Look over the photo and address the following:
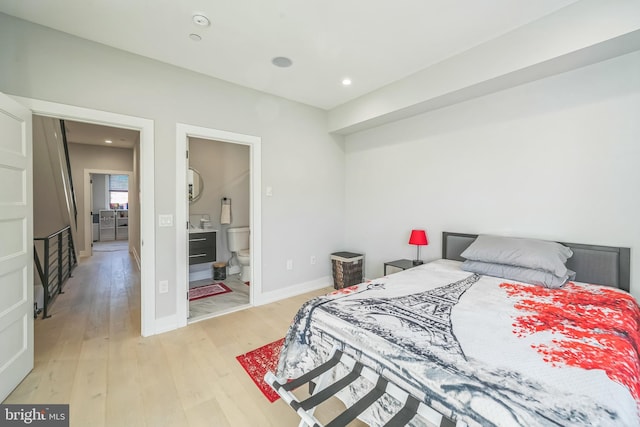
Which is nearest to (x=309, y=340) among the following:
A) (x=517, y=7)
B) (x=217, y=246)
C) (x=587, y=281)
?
(x=587, y=281)

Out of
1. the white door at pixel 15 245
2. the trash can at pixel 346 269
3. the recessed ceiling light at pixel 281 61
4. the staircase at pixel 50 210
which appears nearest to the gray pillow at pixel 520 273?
the trash can at pixel 346 269

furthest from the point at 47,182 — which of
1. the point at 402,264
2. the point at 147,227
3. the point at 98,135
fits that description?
the point at 402,264

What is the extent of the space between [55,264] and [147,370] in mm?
3631

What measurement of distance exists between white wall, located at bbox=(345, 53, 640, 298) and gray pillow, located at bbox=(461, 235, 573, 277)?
259 mm

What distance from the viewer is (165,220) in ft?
9.00

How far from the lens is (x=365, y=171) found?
13.4 feet

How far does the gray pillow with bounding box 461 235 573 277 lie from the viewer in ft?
6.91

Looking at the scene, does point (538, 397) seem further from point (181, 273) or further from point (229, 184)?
point (229, 184)

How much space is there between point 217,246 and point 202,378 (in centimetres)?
289

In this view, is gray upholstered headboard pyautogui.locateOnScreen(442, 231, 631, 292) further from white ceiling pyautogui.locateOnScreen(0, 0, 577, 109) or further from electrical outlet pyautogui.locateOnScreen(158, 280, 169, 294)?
electrical outlet pyautogui.locateOnScreen(158, 280, 169, 294)

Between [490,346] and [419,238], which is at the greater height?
[419,238]

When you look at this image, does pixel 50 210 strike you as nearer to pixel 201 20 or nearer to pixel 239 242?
pixel 239 242

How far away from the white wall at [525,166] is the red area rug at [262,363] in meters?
2.03

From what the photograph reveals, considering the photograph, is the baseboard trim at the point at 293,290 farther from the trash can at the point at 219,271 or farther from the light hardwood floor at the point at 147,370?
the trash can at the point at 219,271
